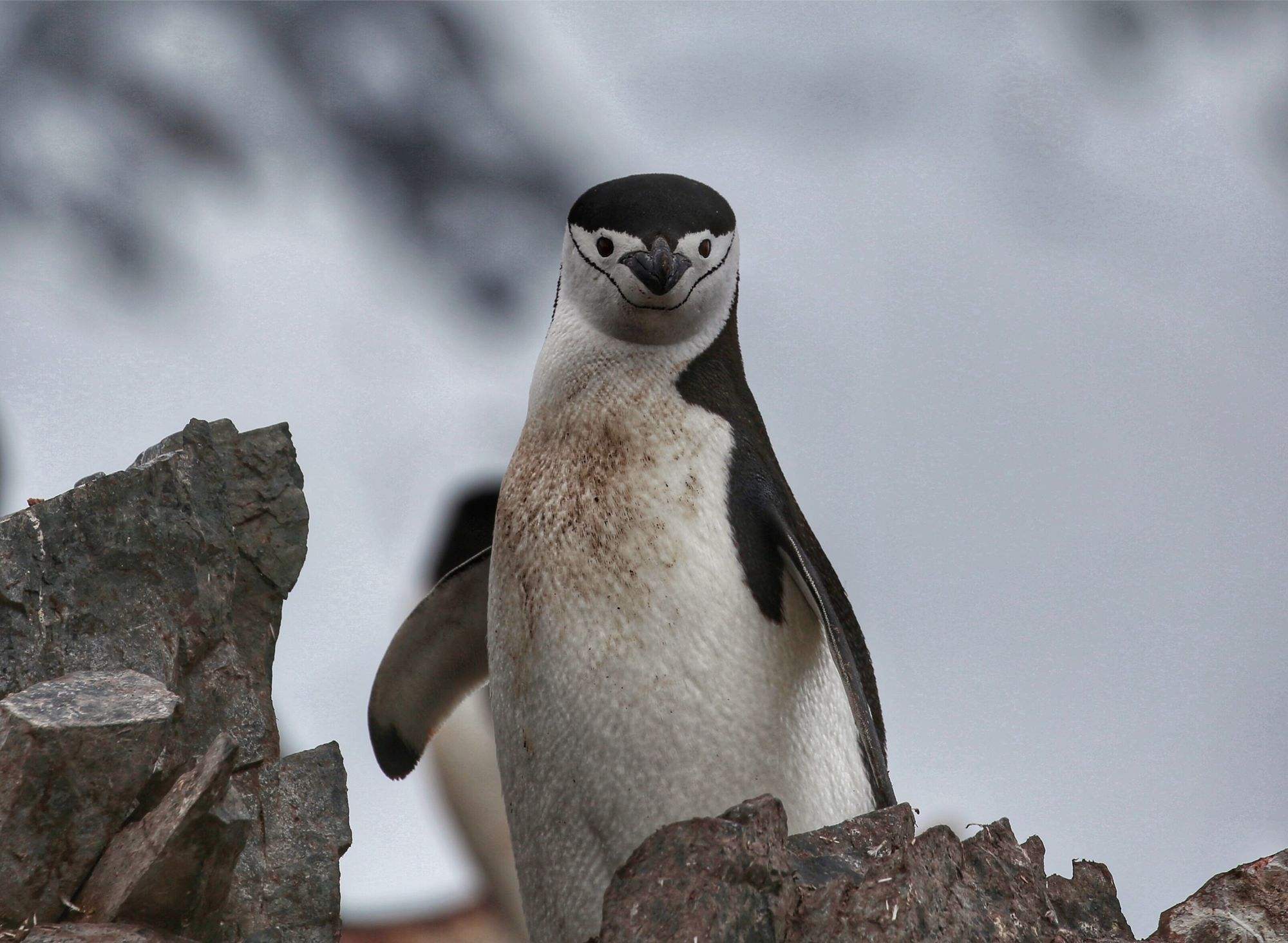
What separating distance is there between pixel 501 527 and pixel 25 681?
0.98 meters

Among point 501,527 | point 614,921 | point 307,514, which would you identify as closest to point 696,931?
point 614,921

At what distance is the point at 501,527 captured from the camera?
3.04 metres

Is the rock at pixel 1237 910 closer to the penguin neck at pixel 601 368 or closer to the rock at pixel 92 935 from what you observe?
the penguin neck at pixel 601 368

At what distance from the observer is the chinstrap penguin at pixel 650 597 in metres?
2.76

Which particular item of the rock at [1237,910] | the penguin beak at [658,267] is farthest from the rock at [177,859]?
the rock at [1237,910]

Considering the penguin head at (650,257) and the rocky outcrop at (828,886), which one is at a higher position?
the penguin head at (650,257)

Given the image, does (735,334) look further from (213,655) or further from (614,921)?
(614,921)

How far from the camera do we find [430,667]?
359cm

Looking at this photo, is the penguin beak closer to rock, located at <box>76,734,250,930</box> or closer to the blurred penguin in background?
rock, located at <box>76,734,250,930</box>

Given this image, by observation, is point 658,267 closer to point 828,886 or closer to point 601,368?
point 601,368

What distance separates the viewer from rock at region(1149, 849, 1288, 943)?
94.2 inches

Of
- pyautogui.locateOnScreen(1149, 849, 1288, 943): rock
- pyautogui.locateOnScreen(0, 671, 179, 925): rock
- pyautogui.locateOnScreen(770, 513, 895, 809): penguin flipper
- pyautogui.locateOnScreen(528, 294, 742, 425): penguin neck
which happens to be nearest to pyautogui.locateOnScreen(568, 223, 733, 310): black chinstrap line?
pyautogui.locateOnScreen(528, 294, 742, 425): penguin neck

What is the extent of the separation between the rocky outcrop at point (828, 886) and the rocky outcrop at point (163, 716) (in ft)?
2.60

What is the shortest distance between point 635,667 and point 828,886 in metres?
0.83
